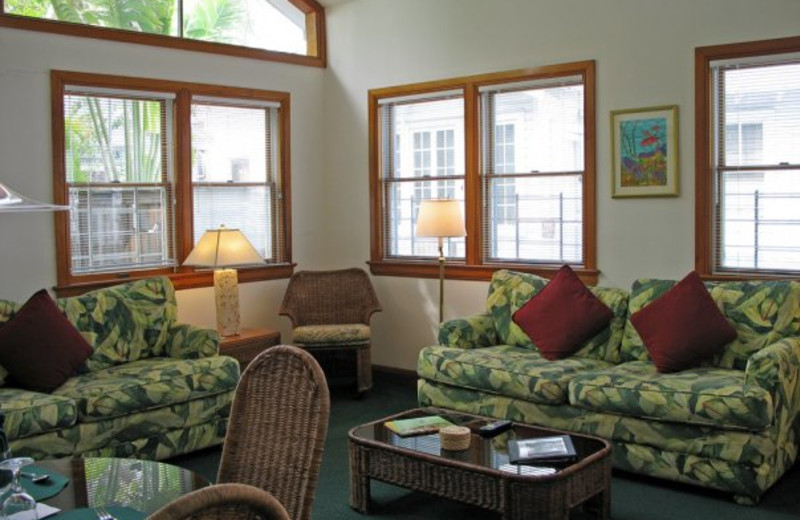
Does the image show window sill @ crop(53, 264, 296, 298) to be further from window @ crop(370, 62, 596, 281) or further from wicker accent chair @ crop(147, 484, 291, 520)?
wicker accent chair @ crop(147, 484, 291, 520)

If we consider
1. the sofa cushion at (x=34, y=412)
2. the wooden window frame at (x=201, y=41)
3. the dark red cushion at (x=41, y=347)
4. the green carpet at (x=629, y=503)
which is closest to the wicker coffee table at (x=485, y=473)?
the green carpet at (x=629, y=503)

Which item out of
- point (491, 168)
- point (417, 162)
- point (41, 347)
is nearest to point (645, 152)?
point (491, 168)

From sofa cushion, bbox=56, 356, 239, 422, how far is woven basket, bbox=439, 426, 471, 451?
5.34ft

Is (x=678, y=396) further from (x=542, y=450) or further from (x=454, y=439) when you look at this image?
(x=454, y=439)

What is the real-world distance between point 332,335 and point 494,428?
222 cm

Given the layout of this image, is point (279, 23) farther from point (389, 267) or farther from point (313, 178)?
point (389, 267)

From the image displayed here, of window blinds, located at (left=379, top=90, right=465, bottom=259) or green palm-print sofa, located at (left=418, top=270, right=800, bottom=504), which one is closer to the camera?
green palm-print sofa, located at (left=418, top=270, right=800, bottom=504)

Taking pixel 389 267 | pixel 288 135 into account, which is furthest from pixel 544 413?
pixel 288 135

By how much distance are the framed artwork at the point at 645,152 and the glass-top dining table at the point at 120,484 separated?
369cm

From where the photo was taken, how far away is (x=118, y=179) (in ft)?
19.4

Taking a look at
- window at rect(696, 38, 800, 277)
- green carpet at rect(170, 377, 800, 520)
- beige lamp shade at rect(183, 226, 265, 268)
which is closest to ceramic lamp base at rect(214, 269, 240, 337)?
beige lamp shade at rect(183, 226, 265, 268)

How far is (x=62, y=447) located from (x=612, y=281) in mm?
3284

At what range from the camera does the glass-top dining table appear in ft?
7.45

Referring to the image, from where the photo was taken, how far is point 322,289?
259 inches
